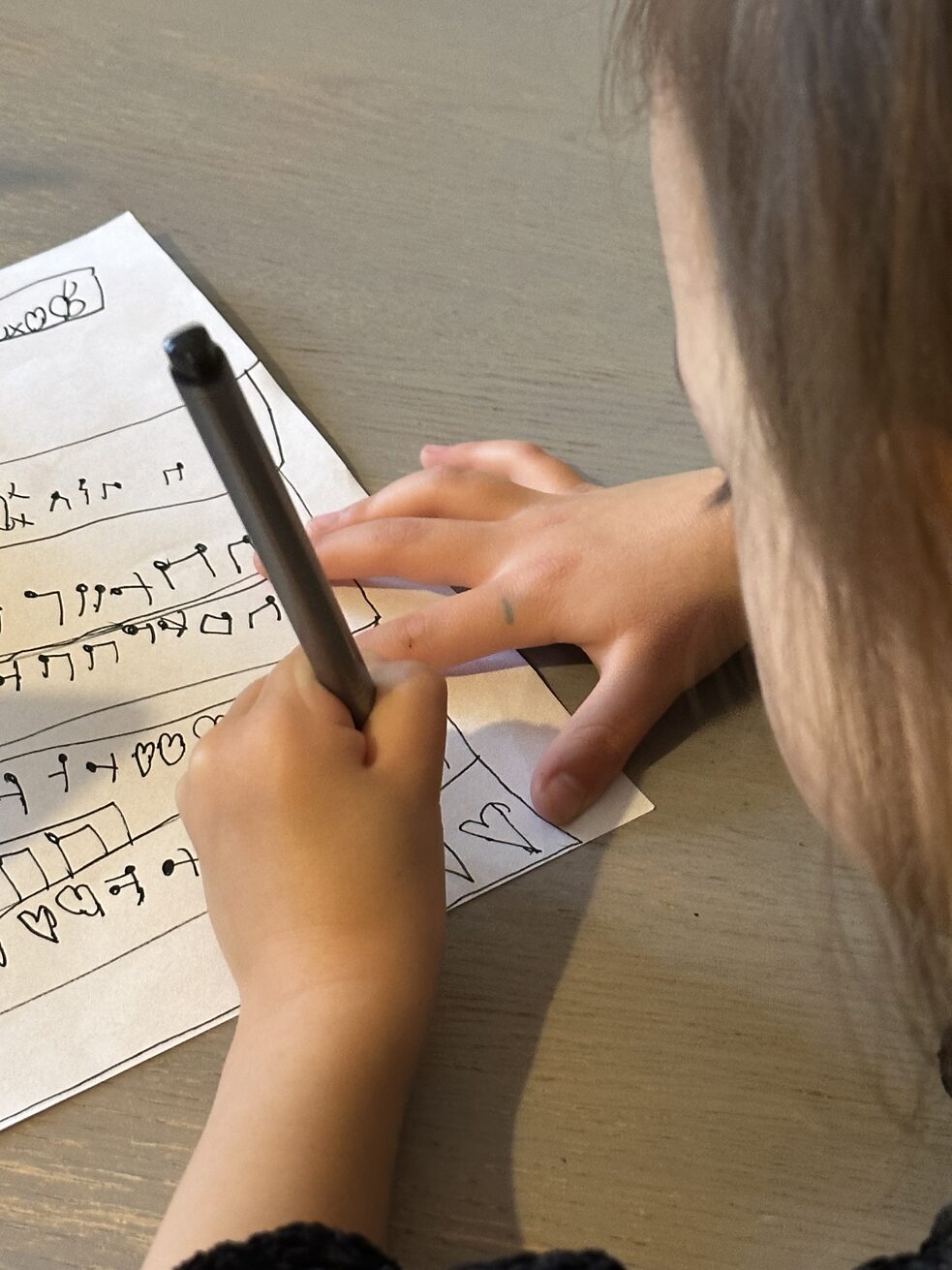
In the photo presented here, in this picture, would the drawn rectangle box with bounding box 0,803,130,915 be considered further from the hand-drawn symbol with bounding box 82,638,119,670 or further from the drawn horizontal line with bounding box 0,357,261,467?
the drawn horizontal line with bounding box 0,357,261,467

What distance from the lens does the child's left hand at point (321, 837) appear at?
0.37 meters

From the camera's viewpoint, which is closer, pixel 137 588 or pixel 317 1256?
pixel 317 1256

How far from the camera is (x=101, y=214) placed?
0.63 metres

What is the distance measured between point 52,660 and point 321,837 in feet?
0.48

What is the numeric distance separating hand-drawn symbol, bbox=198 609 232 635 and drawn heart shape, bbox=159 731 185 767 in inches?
1.9

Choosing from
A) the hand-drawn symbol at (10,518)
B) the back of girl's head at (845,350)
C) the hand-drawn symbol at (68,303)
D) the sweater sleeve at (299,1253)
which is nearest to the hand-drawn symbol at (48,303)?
the hand-drawn symbol at (68,303)

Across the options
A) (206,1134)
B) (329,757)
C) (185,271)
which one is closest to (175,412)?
(185,271)

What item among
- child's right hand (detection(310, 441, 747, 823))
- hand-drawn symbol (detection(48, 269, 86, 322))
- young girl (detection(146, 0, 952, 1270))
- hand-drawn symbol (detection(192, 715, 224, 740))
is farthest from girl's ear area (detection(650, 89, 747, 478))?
hand-drawn symbol (detection(48, 269, 86, 322))

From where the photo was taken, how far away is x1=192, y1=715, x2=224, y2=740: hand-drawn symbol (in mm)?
441

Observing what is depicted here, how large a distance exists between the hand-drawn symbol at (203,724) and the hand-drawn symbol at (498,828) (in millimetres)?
101

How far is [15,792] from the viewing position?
0.43 metres

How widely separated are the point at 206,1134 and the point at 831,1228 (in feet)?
0.59

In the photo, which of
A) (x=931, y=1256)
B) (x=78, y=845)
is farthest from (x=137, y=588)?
(x=931, y=1256)

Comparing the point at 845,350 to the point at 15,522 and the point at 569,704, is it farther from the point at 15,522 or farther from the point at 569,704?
the point at 15,522
